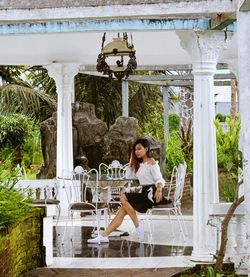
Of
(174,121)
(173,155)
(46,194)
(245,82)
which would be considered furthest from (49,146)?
(174,121)

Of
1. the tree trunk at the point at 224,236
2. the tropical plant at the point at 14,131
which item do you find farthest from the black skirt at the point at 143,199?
the tropical plant at the point at 14,131

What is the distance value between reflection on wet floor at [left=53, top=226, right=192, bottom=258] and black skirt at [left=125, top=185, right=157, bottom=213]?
0.52m

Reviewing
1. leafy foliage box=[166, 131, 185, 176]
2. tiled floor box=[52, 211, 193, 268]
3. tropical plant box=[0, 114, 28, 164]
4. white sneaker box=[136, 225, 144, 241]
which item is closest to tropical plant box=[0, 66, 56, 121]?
tropical plant box=[0, 114, 28, 164]

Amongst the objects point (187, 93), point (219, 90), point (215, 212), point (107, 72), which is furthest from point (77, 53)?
point (219, 90)

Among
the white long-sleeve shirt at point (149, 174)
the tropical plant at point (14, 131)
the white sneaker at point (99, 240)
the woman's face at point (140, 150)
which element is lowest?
the white sneaker at point (99, 240)

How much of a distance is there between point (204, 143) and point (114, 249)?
2081mm

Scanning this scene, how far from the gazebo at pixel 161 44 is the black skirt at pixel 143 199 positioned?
4.22 ft

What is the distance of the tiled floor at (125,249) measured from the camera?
7.96 metres

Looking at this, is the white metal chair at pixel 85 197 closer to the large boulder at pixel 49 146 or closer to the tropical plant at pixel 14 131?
the large boulder at pixel 49 146

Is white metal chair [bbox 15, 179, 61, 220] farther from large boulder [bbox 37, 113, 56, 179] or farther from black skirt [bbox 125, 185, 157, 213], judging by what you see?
large boulder [bbox 37, 113, 56, 179]

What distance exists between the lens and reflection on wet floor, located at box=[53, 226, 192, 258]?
858 centimetres

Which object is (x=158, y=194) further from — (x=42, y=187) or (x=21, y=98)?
(x=21, y=98)

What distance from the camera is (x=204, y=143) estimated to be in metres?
7.84

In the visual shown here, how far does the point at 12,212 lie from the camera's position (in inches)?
271
